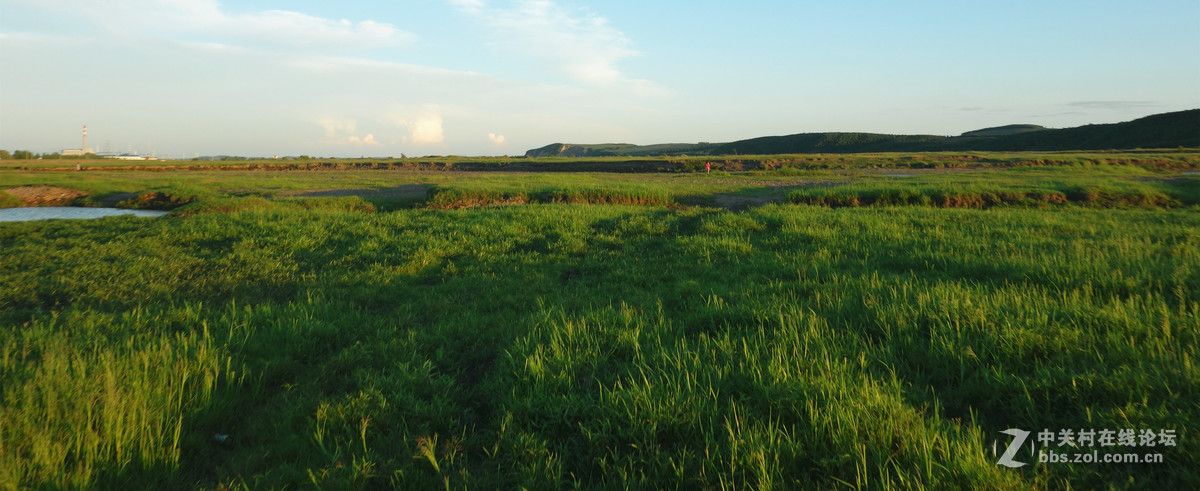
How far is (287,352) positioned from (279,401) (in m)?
0.92

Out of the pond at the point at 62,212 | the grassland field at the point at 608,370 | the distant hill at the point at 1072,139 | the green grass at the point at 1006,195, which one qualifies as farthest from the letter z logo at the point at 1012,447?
the distant hill at the point at 1072,139

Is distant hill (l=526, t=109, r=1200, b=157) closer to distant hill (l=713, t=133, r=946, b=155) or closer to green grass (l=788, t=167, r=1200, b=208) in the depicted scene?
distant hill (l=713, t=133, r=946, b=155)

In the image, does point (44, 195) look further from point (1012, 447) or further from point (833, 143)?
point (833, 143)

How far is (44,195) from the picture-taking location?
24234 millimetres

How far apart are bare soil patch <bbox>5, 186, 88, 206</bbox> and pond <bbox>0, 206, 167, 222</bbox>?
1526 millimetres

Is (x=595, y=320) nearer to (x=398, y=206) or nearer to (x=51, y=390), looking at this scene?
(x=51, y=390)

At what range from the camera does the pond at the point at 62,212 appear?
61.9 feet

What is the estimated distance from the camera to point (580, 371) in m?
3.82

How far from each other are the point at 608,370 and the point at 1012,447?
248 centimetres

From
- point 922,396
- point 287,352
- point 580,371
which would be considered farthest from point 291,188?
point 922,396

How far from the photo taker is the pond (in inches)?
742

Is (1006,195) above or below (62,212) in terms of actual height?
above

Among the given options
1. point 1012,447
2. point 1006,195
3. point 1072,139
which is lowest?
point 1012,447

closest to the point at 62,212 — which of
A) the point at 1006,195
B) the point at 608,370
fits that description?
the point at 608,370
